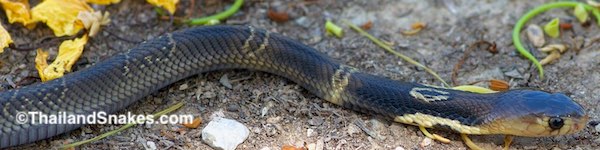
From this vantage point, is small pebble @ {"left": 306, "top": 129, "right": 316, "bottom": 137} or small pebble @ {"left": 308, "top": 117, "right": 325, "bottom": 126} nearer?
small pebble @ {"left": 306, "top": 129, "right": 316, "bottom": 137}

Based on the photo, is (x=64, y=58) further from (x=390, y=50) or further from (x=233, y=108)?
(x=390, y=50)

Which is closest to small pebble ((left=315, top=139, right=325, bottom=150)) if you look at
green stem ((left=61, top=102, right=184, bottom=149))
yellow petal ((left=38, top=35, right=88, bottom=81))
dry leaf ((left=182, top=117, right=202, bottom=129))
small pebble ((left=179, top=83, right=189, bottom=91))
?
dry leaf ((left=182, top=117, right=202, bottom=129))

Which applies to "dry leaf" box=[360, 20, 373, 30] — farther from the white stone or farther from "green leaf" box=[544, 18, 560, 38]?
the white stone

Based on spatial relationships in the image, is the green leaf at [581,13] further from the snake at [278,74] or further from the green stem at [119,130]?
the green stem at [119,130]

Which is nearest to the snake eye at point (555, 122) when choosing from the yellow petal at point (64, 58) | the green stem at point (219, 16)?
the green stem at point (219, 16)

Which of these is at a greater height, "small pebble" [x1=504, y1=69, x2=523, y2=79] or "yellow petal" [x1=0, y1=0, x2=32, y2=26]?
"yellow petal" [x1=0, y1=0, x2=32, y2=26]

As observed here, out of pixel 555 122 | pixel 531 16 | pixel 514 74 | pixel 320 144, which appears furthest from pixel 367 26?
pixel 555 122
